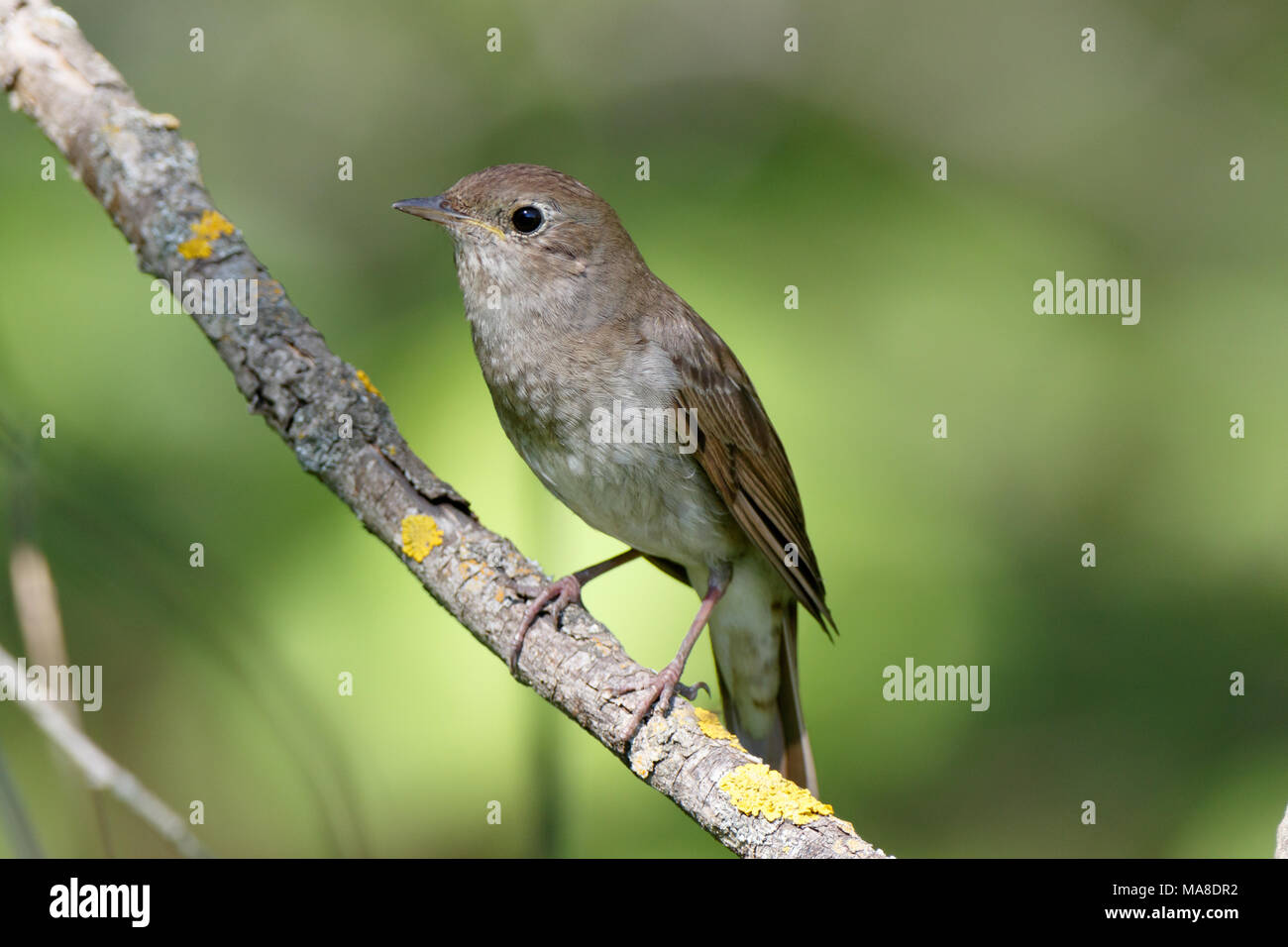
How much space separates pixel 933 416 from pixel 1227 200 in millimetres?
1887

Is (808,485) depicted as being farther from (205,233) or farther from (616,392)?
(205,233)

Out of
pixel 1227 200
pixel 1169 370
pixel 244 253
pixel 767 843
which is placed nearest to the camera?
pixel 767 843

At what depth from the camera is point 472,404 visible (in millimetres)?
4211

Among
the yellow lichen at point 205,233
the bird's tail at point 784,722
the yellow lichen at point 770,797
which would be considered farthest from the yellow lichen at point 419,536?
the bird's tail at point 784,722

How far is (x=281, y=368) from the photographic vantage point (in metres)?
3.55

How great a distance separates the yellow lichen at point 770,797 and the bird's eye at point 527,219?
2076mm

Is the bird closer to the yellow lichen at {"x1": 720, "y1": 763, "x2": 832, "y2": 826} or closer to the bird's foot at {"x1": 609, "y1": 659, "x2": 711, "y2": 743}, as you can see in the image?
the bird's foot at {"x1": 609, "y1": 659, "x2": 711, "y2": 743}

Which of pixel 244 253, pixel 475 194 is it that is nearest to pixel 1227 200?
pixel 475 194

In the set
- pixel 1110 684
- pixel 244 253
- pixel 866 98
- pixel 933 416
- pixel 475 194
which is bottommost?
pixel 1110 684

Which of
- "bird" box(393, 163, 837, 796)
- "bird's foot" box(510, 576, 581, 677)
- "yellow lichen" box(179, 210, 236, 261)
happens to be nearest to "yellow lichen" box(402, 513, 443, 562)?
"bird's foot" box(510, 576, 581, 677)

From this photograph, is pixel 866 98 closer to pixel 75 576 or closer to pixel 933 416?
pixel 933 416

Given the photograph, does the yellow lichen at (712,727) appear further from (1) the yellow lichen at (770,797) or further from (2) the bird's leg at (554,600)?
(2) the bird's leg at (554,600)

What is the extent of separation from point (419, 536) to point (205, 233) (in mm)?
1183

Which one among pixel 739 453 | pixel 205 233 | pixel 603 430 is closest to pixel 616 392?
pixel 603 430
